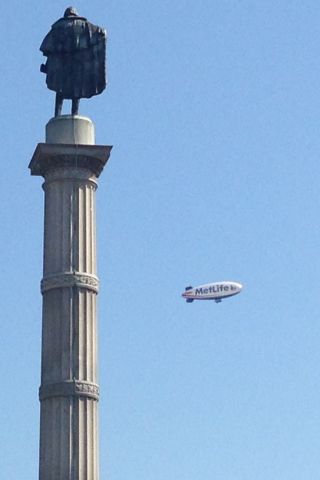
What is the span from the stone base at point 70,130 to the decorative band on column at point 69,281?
15.1ft

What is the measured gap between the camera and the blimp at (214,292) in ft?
502

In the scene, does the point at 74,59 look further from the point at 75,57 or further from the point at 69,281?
the point at 69,281

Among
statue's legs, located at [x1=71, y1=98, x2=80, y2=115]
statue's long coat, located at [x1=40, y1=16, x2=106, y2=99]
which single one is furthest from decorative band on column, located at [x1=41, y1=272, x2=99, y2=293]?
statue's long coat, located at [x1=40, y1=16, x2=106, y2=99]

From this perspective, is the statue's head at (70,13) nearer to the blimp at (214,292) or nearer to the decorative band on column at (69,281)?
the decorative band on column at (69,281)

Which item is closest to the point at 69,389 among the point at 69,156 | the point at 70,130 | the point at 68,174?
the point at 68,174

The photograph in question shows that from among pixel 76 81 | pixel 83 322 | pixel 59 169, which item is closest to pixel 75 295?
pixel 83 322

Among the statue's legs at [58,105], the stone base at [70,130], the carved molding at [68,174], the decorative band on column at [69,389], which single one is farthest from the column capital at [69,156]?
the decorative band on column at [69,389]

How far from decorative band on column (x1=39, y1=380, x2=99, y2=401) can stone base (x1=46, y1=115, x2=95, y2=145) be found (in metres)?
8.21

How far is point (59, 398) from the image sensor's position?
4444 cm

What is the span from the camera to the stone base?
1859 inches

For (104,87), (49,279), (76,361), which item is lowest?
(76,361)

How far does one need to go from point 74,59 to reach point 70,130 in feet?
8.41

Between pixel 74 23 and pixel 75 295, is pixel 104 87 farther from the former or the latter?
pixel 75 295

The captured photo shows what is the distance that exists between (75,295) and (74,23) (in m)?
9.51
